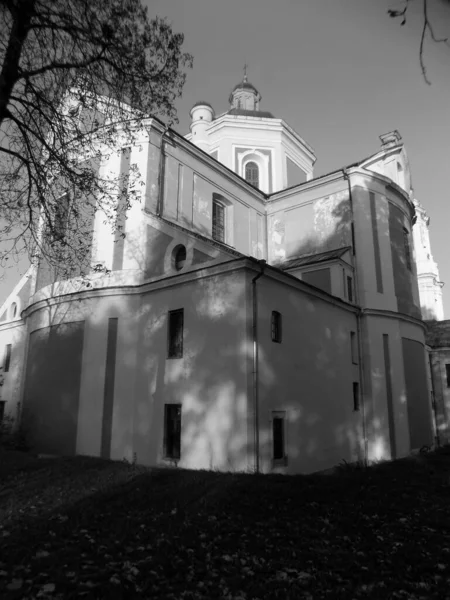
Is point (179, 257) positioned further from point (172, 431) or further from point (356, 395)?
point (356, 395)

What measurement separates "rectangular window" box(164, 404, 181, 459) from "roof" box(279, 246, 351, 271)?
27.9 feet

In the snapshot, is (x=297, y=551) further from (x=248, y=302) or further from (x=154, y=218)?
(x=154, y=218)

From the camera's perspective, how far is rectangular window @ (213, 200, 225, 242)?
63.7 ft

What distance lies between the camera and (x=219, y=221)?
19703 mm

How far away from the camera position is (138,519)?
7582 millimetres

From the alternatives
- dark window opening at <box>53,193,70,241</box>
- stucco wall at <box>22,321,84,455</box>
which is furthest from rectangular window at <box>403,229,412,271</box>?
dark window opening at <box>53,193,70,241</box>

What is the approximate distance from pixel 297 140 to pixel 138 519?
2465 cm

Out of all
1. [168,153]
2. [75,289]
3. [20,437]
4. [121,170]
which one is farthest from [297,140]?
[20,437]

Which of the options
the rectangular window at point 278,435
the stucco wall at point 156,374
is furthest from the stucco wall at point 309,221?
the rectangular window at point 278,435

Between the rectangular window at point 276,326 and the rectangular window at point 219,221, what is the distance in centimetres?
702

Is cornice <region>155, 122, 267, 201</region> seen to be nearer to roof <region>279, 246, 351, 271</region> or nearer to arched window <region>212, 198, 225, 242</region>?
arched window <region>212, 198, 225, 242</region>

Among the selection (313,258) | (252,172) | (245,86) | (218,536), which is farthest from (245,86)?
(218,536)

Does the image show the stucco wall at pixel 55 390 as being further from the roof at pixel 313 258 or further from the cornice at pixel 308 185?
the cornice at pixel 308 185

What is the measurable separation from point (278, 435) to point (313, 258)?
8646 millimetres
